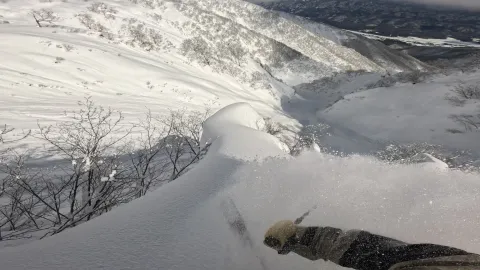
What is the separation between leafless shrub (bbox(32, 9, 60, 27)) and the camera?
34.2 m

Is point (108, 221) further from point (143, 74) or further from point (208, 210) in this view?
point (143, 74)

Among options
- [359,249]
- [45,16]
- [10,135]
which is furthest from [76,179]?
[45,16]

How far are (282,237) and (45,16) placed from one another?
136 ft

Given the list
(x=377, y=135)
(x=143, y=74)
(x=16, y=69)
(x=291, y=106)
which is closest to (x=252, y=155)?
(x=16, y=69)

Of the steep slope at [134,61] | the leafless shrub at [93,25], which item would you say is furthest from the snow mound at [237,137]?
the leafless shrub at [93,25]

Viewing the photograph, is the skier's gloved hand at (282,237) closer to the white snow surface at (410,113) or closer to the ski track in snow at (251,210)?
the ski track in snow at (251,210)

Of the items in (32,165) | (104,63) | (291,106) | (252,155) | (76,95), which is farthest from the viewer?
(291,106)

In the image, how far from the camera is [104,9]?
4169cm

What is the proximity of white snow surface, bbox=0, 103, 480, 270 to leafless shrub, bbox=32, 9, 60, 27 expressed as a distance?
3795 centimetres

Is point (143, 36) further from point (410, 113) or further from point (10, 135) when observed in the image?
point (410, 113)

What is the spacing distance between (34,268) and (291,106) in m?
46.4

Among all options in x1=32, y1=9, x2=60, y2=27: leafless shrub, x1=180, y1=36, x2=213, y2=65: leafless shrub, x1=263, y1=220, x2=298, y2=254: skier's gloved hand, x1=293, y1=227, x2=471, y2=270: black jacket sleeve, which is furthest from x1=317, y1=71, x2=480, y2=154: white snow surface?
x1=32, y1=9, x2=60, y2=27: leafless shrub

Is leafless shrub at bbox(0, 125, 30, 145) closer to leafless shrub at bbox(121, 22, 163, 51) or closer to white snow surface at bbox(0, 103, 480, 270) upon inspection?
white snow surface at bbox(0, 103, 480, 270)

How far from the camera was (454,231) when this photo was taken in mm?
3379
